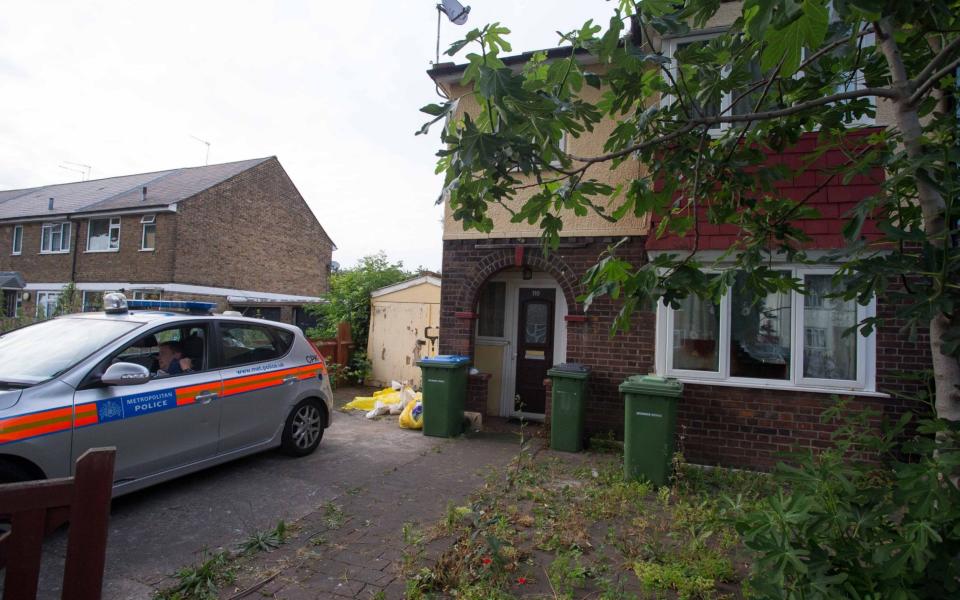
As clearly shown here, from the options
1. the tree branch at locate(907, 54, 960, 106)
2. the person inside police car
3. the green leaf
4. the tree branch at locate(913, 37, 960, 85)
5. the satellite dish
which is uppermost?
the satellite dish

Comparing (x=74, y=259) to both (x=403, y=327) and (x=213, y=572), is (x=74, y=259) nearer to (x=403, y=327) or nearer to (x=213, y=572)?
(x=403, y=327)

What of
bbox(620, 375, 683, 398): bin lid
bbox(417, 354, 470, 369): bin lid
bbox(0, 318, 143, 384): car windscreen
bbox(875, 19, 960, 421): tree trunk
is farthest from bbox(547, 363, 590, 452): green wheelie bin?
bbox(0, 318, 143, 384): car windscreen

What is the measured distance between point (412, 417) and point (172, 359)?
3.56 m

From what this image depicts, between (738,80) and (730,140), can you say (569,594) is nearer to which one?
(730,140)

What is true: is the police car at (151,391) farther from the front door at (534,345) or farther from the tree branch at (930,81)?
the tree branch at (930,81)

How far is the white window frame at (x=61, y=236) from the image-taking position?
81.0 feet

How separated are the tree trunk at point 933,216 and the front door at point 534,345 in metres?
5.83

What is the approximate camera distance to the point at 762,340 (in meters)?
6.23

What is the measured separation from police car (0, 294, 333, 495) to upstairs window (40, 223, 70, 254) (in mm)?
25209

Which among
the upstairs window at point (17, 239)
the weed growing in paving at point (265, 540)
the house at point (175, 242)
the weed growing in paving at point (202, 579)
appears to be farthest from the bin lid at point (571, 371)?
the upstairs window at point (17, 239)

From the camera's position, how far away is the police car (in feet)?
12.2

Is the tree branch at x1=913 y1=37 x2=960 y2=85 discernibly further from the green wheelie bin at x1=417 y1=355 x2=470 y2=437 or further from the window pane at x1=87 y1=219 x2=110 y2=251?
the window pane at x1=87 y1=219 x2=110 y2=251

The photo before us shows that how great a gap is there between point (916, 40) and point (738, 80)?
0.91 metres

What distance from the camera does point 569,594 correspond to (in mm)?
3209
